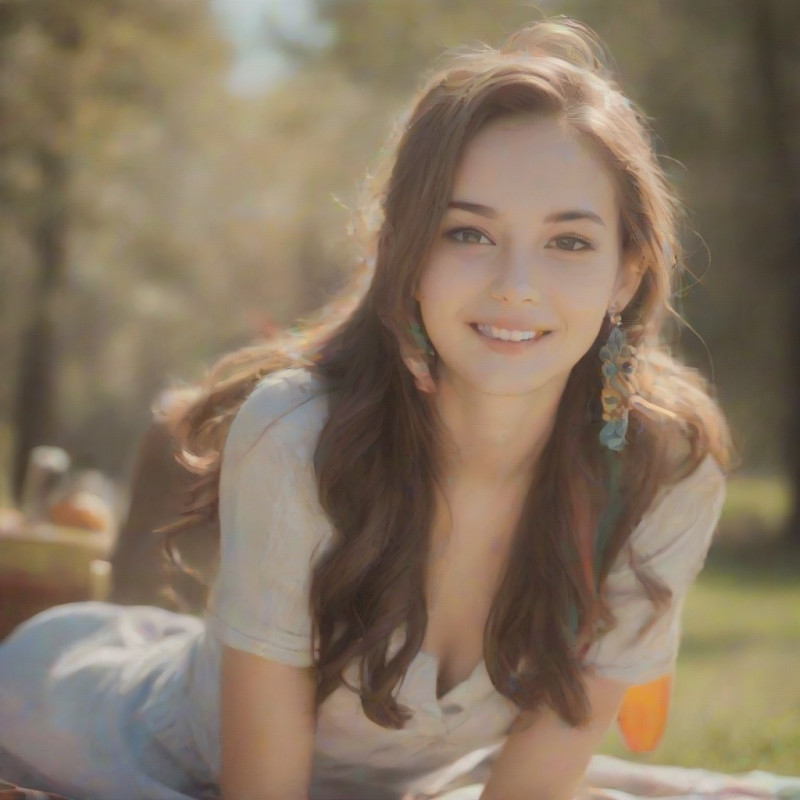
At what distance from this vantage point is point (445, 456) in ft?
7.14

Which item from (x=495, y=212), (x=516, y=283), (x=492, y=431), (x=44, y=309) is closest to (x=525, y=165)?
(x=495, y=212)

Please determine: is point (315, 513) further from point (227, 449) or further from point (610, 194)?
point (610, 194)

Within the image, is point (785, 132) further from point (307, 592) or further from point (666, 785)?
point (307, 592)

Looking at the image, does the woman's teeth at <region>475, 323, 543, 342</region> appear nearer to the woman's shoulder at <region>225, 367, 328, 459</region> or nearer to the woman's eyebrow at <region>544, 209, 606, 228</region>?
the woman's eyebrow at <region>544, 209, 606, 228</region>

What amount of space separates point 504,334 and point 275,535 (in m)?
0.54

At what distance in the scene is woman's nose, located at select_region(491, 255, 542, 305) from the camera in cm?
195

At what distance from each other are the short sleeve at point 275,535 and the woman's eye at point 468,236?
40 centimetres

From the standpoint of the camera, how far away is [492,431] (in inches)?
85.5

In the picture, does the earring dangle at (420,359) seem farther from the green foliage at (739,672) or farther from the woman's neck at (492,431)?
the green foliage at (739,672)

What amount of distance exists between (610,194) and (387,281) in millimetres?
427

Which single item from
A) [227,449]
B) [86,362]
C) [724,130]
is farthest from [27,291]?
[227,449]

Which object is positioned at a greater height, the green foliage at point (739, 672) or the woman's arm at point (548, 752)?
the woman's arm at point (548, 752)

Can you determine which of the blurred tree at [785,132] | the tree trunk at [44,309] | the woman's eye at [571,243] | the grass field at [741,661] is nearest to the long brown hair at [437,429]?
the woman's eye at [571,243]

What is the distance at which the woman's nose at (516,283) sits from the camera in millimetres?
1947
